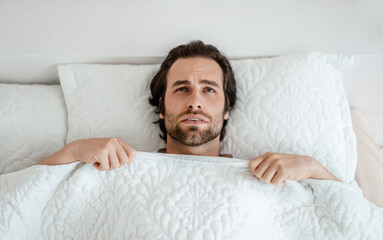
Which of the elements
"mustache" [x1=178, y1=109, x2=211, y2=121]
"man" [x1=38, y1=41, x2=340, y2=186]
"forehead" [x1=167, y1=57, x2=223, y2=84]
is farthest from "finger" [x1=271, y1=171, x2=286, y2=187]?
"forehead" [x1=167, y1=57, x2=223, y2=84]

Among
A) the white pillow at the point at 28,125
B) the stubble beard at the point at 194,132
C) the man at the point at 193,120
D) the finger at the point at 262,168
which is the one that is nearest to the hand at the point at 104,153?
the man at the point at 193,120

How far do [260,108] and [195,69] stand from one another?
0.97 ft

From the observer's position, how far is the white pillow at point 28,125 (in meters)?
1.12

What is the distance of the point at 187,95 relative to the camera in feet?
3.31

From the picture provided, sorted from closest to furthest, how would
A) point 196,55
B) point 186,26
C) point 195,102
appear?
point 195,102 < point 196,55 < point 186,26

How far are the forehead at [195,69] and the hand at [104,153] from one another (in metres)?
0.32

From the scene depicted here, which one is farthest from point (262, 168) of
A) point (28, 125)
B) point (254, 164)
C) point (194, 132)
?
point (28, 125)

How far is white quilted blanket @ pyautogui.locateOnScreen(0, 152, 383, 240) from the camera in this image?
805mm

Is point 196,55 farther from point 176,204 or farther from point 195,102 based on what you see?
point 176,204

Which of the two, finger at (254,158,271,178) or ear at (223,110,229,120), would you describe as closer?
finger at (254,158,271,178)

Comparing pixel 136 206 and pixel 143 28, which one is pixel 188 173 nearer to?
pixel 136 206

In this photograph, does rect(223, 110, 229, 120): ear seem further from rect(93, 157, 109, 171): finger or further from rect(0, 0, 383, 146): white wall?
rect(93, 157, 109, 171): finger

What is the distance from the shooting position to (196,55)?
1066 mm

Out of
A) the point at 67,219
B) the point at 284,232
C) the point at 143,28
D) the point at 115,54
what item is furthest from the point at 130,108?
the point at 284,232
